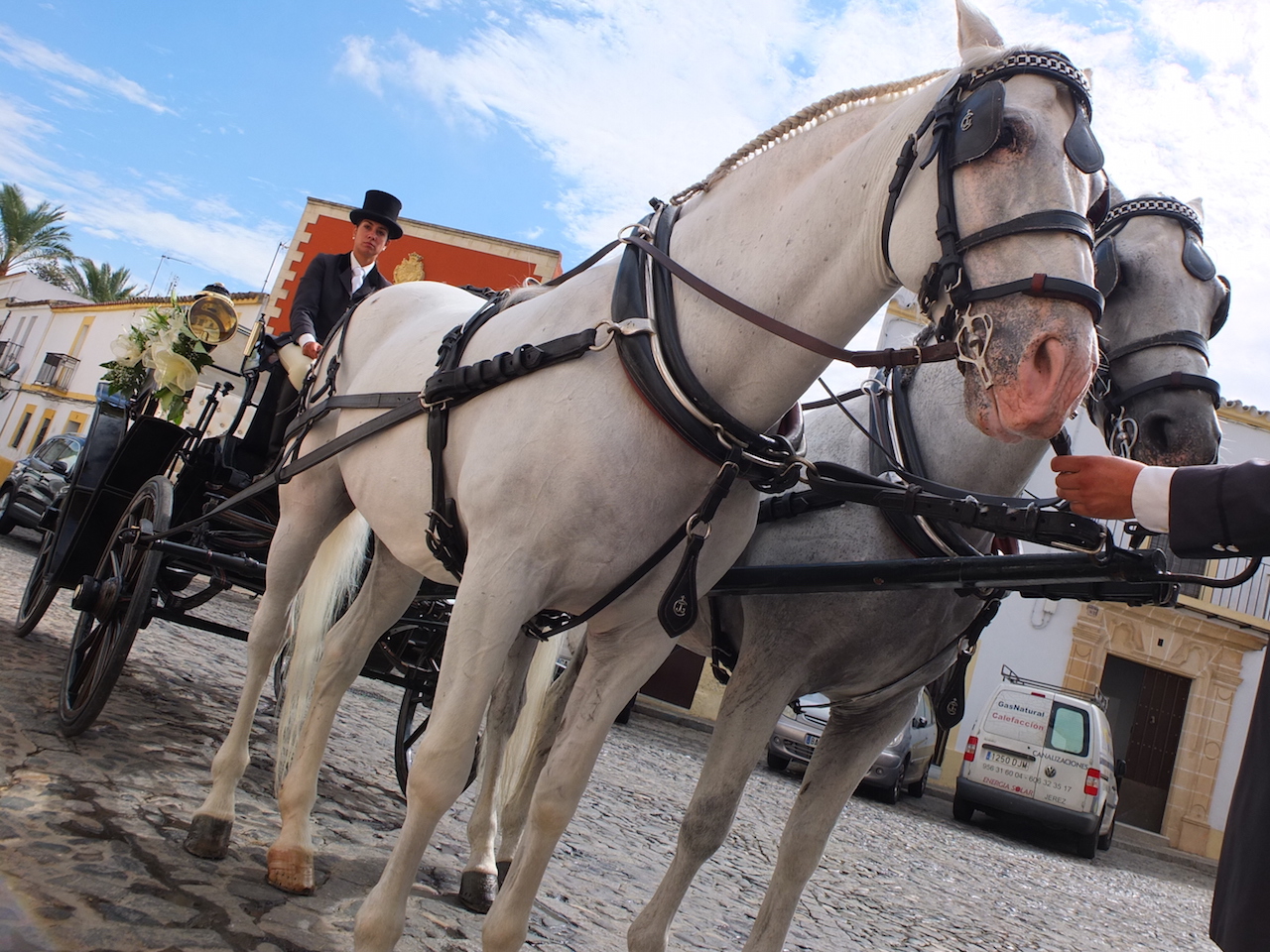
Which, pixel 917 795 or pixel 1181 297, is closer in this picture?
pixel 1181 297

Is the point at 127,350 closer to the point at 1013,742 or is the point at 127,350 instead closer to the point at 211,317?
the point at 211,317

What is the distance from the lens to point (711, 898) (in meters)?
4.26

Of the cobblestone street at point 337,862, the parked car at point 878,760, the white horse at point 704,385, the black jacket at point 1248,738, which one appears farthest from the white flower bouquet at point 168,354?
the parked car at point 878,760

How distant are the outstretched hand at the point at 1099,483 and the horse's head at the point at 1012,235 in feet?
0.75

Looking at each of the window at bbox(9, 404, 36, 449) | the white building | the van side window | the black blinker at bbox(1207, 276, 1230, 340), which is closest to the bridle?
the black blinker at bbox(1207, 276, 1230, 340)

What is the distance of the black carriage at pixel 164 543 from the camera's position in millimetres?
3801

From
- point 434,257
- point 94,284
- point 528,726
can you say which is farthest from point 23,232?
point 528,726

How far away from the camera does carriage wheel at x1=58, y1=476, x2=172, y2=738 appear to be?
354 cm

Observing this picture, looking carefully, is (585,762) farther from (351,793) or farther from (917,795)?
(917,795)

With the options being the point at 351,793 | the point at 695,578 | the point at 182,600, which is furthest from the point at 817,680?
the point at 182,600

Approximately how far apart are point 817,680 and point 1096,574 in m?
0.82

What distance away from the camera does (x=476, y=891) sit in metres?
3.28

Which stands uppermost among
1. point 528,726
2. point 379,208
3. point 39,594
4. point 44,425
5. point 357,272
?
point 379,208

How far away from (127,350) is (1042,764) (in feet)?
36.9
